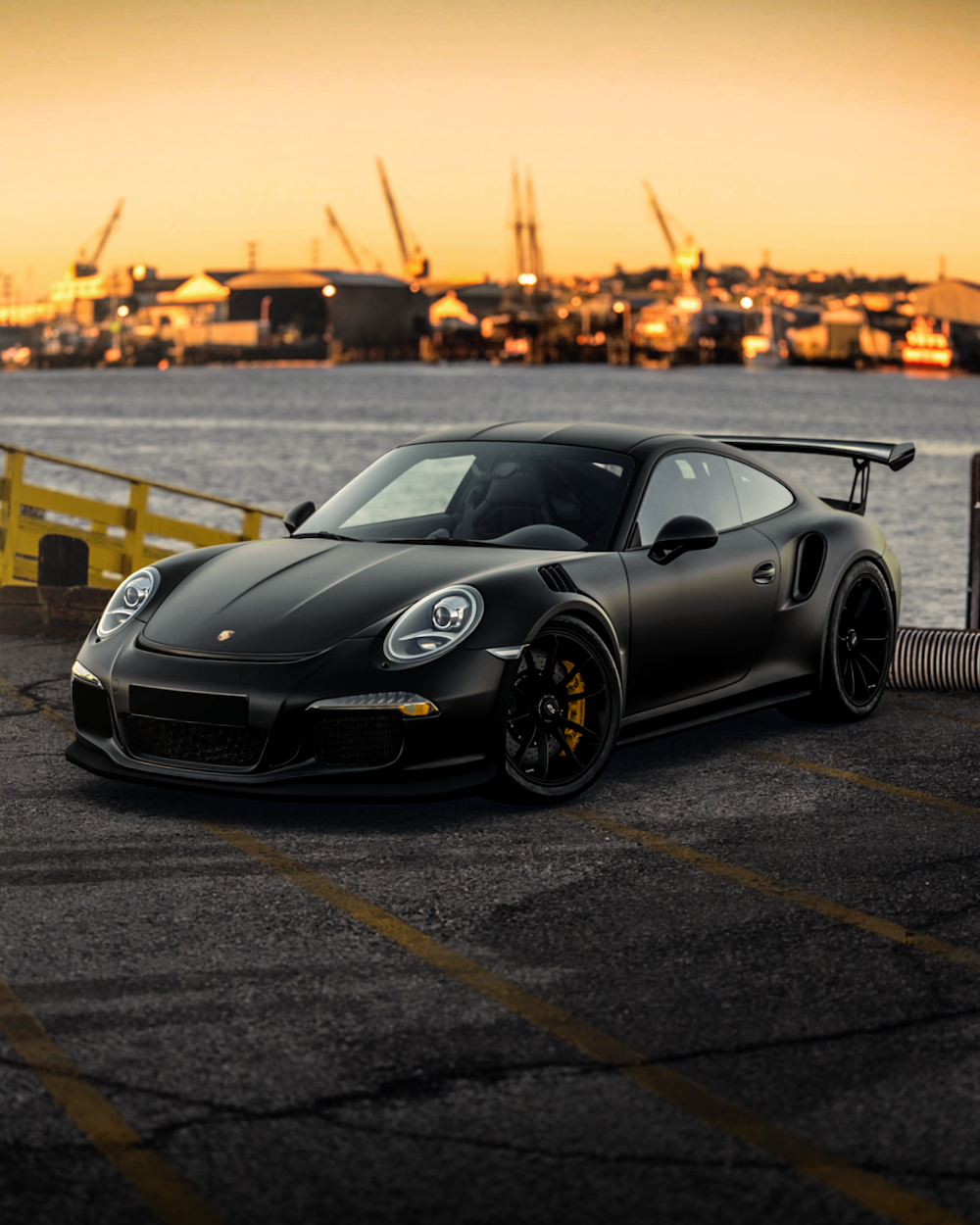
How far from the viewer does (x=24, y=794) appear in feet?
19.8

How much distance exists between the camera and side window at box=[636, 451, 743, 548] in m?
6.66

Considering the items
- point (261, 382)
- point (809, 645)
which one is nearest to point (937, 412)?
point (261, 382)

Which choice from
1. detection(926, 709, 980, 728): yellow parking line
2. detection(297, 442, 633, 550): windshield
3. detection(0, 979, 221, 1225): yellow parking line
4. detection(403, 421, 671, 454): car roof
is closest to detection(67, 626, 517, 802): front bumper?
detection(297, 442, 633, 550): windshield

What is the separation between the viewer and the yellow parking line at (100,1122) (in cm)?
284

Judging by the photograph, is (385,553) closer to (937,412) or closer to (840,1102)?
(840,1102)

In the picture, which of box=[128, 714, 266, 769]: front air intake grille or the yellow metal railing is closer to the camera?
box=[128, 714, 266, 769]: front air intake grille

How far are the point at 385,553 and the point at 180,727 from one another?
3.74 ft

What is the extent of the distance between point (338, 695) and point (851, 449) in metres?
3.36

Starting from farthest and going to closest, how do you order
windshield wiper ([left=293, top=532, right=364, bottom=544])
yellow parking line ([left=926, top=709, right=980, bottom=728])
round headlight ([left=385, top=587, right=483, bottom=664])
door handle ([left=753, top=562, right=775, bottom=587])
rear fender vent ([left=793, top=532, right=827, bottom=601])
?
1. yellow parking line ([left=926, top=709, right=980, bottom=728])
2. rear fender vent ([left=793, top=532, right=827, bottom=601])
3. door handle ([left=753, top=562, right=775, bottom=587])
4. windshield wiper ([left=293, top=532, right=364, bottom=544])
5. round headlight ([left=385, top=587, right=483, bottom=664])

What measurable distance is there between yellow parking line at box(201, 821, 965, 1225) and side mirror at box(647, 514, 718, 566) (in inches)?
83.9

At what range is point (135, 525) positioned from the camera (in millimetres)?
12633

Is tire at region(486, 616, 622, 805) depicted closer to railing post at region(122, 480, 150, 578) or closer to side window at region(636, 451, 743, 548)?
side window at region(636, 451, 743, 548)

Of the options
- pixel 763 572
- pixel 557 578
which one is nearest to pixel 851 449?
pixel 763 572

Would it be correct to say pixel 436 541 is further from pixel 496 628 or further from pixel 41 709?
pixel 41 709
